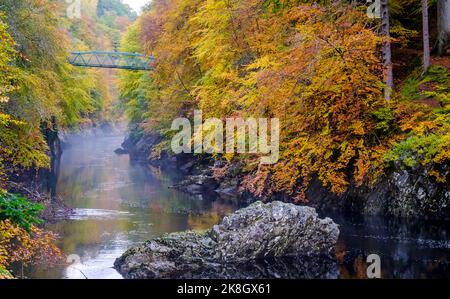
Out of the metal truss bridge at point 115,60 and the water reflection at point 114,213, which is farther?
the metal truss bridge at point 115,60

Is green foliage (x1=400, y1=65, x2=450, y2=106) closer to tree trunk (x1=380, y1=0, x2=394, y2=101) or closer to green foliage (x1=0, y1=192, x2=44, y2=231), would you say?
tree trunk (x1=380, y1=0, x2=394, y2=101)

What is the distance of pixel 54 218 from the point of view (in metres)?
18.1

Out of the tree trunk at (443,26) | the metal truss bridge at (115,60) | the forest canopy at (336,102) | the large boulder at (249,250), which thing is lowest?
the large boulder at (249,250)

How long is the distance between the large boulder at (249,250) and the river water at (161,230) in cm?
54

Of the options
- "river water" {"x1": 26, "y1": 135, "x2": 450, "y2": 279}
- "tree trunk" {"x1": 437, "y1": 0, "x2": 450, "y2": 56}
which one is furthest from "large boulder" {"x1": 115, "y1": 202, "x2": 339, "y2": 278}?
"tree trunk" {"x1": 437, "y1": 0, "x2": 450, "y2": 56}

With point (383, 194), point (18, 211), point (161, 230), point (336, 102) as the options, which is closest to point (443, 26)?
point (336, 102)

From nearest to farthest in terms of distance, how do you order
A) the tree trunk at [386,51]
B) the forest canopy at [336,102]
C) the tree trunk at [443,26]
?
the forest canopy at [336,102] < the tree trunk at [386,51] < the tree trunk at [443,26]

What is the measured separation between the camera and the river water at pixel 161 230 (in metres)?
12.4

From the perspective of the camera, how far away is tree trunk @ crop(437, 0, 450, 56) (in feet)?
62.4

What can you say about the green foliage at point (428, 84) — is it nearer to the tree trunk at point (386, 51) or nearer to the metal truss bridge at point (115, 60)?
the tree trunk at point (386, 51)

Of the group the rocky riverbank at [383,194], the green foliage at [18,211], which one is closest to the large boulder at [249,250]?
the green foliage at [18,211]

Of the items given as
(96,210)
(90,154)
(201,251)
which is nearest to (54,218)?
(96,210)
